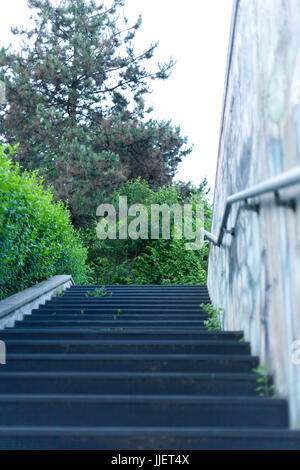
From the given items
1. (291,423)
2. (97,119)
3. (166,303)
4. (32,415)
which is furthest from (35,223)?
(97,119)

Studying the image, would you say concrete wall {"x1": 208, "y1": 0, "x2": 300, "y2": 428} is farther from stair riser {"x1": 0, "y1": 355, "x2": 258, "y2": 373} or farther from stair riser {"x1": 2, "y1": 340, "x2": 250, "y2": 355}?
stair riser {"x1": 2, "y1": 340, "x2": 250, "y2": 355}

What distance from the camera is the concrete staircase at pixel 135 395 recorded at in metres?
1.92

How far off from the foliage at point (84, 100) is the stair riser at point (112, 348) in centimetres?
1073

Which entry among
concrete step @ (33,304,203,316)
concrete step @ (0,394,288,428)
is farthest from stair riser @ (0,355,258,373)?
concrete step @ (33,304,203,316)

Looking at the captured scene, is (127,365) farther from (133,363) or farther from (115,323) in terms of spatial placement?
(115,323)

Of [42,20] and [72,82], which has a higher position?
[42,20]

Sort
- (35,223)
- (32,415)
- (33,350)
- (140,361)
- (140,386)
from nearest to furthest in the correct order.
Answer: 1. (32,415)
2. (140,386)
3. (140,361)
4. (33,350)
5. (35,223)

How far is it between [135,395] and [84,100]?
14700 millimetres

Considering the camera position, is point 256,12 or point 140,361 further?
point 140,361

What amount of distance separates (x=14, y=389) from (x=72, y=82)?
1415cm

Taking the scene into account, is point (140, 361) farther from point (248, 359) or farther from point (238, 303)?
point (238, 303)

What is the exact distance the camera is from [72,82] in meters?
15.1

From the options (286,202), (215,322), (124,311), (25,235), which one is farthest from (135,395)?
(25,235)

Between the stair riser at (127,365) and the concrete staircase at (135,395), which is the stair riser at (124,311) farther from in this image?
the stair riser at (127,365)
